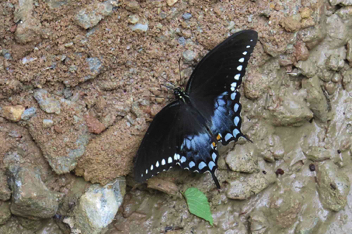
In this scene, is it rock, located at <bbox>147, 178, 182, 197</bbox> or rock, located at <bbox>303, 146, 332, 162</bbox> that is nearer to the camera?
rock, located at <bbox>147, 178, 182, 197</bbox>

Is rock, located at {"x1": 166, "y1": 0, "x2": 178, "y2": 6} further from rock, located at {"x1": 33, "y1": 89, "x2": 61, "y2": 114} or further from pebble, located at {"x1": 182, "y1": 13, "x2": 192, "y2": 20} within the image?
rock, located at {"x1": 33, "y1": 89, "x2": 61, "y2": 114}

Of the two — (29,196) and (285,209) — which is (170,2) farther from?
(285,209)

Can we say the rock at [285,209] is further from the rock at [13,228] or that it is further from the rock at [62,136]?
the rock at [13,228]

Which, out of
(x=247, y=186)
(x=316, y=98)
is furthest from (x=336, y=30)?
(x=247, y=186)

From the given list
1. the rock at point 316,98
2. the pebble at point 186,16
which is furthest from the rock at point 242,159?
the pebble at point 186,16

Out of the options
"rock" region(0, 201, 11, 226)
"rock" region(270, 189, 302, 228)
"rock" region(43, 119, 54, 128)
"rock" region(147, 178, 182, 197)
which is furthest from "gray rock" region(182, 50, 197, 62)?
"rock" region(0, 201, 11, 226)

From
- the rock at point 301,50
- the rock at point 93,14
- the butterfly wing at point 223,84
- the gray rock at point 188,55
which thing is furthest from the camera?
the rock at point 301,50
